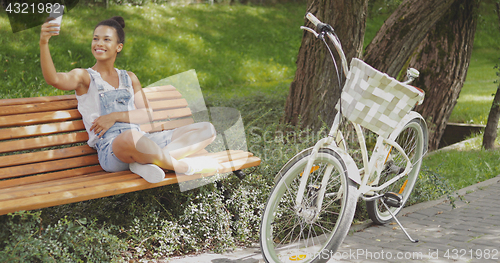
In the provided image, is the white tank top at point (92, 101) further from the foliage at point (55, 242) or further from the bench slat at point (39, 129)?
the foliage at point (55, 242)

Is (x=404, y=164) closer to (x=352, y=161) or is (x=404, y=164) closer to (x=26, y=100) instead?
(x=352, y=161)

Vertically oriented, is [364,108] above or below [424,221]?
above

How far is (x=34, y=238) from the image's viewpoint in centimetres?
282

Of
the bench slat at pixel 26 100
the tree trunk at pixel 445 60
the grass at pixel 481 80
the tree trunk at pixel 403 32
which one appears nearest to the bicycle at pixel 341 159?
the bench slat at pixel 26 100

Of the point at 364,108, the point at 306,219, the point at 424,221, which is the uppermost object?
the point at 364,108

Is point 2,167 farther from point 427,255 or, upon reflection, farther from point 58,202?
point 427,255

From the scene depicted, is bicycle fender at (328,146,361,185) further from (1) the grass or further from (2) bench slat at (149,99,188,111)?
(1) the grass

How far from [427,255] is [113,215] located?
2.30 metres

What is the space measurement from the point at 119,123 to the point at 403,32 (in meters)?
3.53

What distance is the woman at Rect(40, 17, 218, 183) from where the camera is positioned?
312cm

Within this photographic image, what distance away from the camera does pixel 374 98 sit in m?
2.92

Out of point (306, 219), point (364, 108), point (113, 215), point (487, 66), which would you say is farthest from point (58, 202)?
point (487, 66)

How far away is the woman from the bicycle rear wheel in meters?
1.49

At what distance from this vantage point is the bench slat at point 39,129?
337 cm
